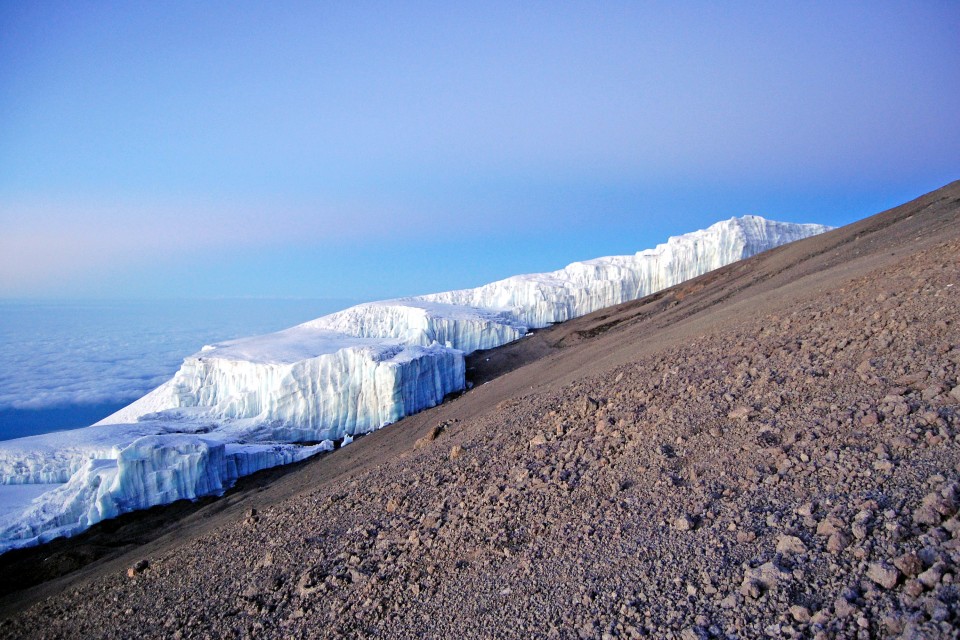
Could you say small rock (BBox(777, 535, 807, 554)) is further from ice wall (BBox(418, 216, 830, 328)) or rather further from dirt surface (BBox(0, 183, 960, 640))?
ice wall (BBox(418, 216, 830, 328))

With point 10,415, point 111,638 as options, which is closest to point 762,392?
point 111,638

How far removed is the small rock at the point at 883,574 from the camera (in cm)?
286

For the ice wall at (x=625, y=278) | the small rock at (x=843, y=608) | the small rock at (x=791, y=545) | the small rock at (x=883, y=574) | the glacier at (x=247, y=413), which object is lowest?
the glacier at (x=247, y=413)

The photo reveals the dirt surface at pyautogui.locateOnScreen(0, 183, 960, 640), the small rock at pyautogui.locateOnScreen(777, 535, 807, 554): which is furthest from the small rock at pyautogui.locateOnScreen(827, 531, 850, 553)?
the small rock at pyautogui.locateOnScreen(777, 535, 807, 554)

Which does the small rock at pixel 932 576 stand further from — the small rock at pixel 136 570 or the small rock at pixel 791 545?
the small rock at pixel 136 570

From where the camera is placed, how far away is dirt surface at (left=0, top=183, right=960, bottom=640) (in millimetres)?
3178

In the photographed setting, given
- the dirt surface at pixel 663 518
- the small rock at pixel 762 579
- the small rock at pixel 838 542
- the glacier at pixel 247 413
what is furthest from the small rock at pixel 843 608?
the glacier at pixel 247 413

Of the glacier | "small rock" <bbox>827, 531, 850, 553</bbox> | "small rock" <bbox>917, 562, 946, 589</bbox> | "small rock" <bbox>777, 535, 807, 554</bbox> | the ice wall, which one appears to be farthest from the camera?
the ice wall

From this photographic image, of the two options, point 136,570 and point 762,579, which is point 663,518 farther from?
point 136,570

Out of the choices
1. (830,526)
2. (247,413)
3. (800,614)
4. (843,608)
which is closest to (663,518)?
(830,526)

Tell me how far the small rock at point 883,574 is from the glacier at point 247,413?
53.4ft

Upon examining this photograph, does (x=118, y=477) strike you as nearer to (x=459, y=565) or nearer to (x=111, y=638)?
(x=111, y=638)

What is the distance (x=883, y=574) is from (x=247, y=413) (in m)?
22.2

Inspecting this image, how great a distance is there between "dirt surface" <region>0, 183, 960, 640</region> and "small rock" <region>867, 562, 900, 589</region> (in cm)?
1
